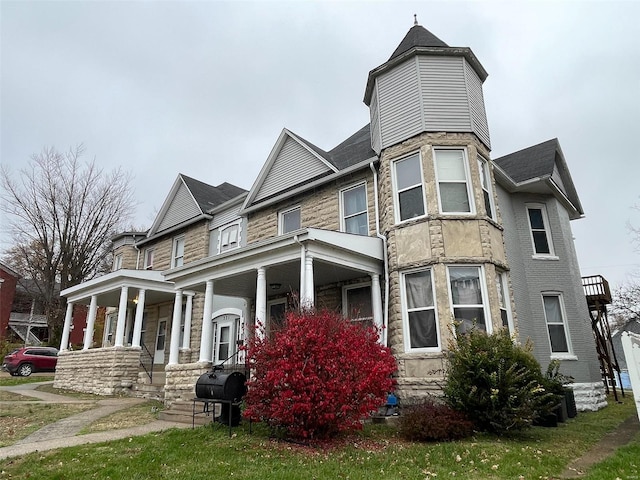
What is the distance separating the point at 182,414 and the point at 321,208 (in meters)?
6.83

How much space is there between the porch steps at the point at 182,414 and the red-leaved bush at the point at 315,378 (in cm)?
220

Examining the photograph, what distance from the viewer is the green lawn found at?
5.06 m

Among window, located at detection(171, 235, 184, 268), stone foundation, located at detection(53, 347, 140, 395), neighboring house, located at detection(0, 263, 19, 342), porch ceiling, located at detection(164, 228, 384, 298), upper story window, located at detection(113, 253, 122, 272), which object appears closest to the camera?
porch ceiling, located at detection(164, 228, 384, 298)

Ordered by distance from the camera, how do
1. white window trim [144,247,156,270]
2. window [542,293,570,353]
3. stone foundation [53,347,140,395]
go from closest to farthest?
1. window [542,293,570,353]
2. stone foundation [53,347,140,395]
3. white window trim [144,247,156,270]

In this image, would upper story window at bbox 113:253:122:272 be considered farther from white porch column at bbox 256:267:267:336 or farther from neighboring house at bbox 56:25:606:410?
white porch column at bbox 256:267:267:336

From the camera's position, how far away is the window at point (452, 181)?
10406 mm

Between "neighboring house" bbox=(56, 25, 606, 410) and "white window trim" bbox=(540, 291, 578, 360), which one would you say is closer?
"neighboring house" bbox=(56, 25, 606, 410)

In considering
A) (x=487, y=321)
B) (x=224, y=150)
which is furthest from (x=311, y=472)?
(x=224, y=150)

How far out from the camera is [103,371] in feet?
49.2

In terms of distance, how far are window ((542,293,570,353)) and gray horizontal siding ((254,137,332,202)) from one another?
7.96 meters

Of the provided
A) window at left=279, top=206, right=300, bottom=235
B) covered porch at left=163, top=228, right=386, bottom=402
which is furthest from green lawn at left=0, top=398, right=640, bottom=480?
window at left=279, top=206, right=300, bottom=235

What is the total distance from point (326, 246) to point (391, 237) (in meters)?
2.08

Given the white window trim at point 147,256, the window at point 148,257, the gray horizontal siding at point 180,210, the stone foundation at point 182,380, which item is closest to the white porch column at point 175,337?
the stone foundation at point 182,380

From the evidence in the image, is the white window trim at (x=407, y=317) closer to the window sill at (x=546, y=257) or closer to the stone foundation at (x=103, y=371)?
the window sill at (x=546, y=257)
